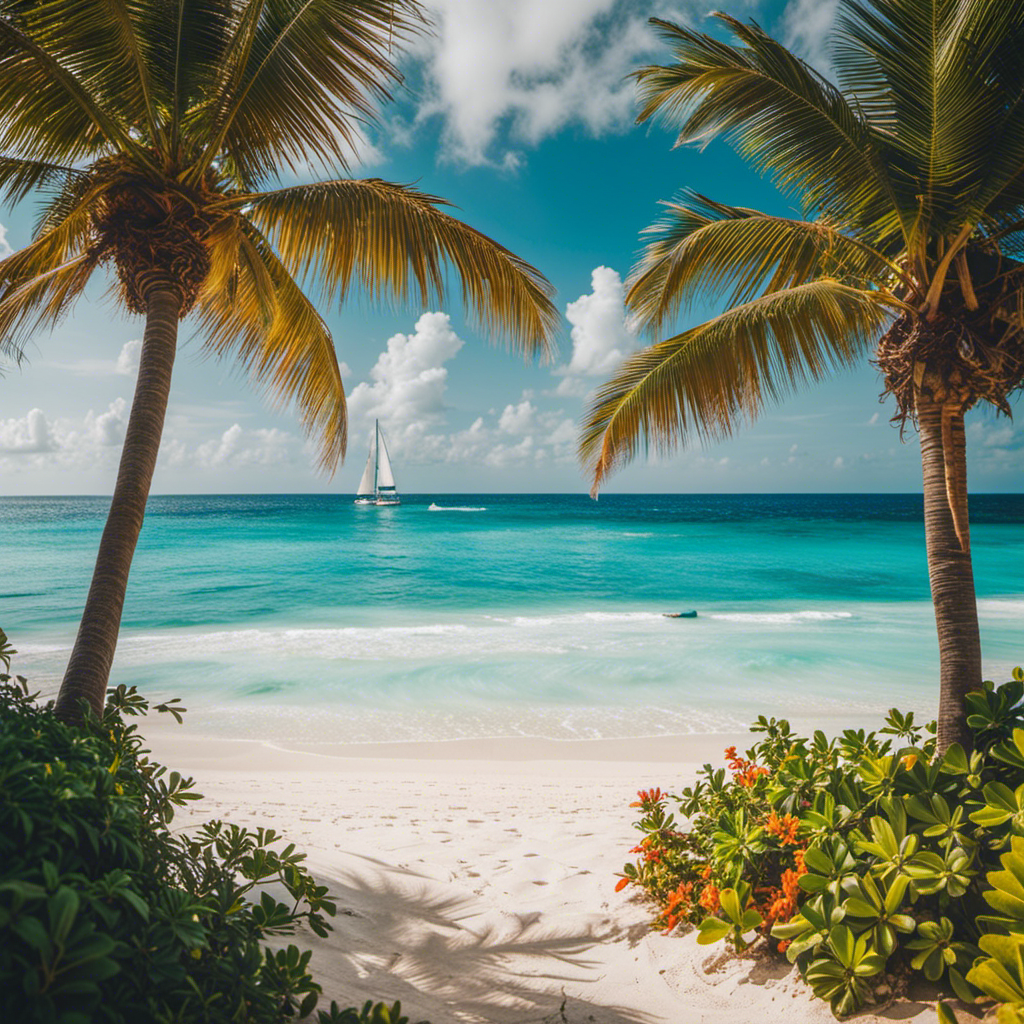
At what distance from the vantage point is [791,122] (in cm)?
374

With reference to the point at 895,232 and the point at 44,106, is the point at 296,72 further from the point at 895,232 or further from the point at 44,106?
the point at 895,232

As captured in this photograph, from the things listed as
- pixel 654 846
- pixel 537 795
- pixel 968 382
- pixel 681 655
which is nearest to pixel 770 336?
pixel 968 382

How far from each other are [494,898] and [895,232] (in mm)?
4769

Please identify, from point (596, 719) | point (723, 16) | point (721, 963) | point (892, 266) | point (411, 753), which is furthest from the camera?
point (596, 719)

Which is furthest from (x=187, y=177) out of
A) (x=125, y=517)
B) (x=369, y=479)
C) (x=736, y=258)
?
(x=369, y=479)

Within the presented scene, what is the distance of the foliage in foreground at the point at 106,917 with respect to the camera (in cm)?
113

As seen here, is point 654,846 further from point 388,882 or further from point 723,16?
point 723,16

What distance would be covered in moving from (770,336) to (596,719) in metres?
7.17

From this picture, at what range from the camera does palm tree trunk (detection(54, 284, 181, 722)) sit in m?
3.07

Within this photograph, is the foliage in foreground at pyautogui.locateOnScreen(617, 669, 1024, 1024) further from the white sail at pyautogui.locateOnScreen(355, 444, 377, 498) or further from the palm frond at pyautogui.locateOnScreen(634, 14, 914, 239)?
the white sail at pyautogui.locateOnScreen(355, 444, 377, 498)

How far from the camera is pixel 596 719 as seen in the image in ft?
32.4

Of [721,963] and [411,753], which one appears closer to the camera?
[721,963]

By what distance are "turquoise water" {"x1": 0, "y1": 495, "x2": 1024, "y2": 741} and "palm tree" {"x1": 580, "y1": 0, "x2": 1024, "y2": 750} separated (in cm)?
643

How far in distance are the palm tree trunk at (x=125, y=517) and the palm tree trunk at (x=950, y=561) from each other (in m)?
4.29
